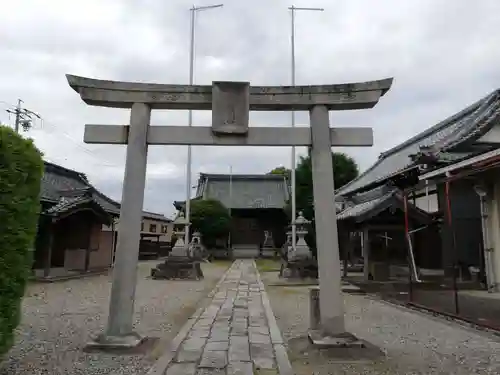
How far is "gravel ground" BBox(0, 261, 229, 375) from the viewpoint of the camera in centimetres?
456

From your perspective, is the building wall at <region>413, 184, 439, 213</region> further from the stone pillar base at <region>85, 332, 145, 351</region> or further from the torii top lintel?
the stone pillar base at <region>85, 332, 145, 351</region>

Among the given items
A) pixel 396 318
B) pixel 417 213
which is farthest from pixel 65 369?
pixel 417 213

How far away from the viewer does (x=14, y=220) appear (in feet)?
12.5

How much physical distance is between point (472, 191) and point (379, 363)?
31.3 feet

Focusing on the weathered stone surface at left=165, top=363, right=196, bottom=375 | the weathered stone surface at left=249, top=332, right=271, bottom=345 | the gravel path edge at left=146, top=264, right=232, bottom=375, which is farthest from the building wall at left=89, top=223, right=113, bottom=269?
the weathered stone surface at left=165, top=363, right=196, bottom=375

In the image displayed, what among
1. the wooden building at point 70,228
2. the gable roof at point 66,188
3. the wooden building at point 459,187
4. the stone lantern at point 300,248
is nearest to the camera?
the wooden building at point 459,187

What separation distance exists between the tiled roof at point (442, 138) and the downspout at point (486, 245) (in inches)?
49.1

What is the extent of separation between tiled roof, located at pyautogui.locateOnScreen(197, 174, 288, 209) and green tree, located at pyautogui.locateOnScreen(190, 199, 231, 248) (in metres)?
4.13

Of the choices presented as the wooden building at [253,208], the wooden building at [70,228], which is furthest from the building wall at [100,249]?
the wooden building at [253,208]

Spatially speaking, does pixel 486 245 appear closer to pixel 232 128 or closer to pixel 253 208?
pixel 232 128

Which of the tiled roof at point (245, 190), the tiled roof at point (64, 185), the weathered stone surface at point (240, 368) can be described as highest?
the tiled roof at point (245, 190)

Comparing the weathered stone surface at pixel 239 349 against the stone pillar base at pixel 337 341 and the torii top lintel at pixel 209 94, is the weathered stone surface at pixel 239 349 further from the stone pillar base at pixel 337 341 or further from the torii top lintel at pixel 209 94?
the torii top lintel at pixel 209 94

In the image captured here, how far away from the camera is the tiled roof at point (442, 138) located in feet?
37.5

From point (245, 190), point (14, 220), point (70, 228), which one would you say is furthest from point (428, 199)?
point (245, 190)
